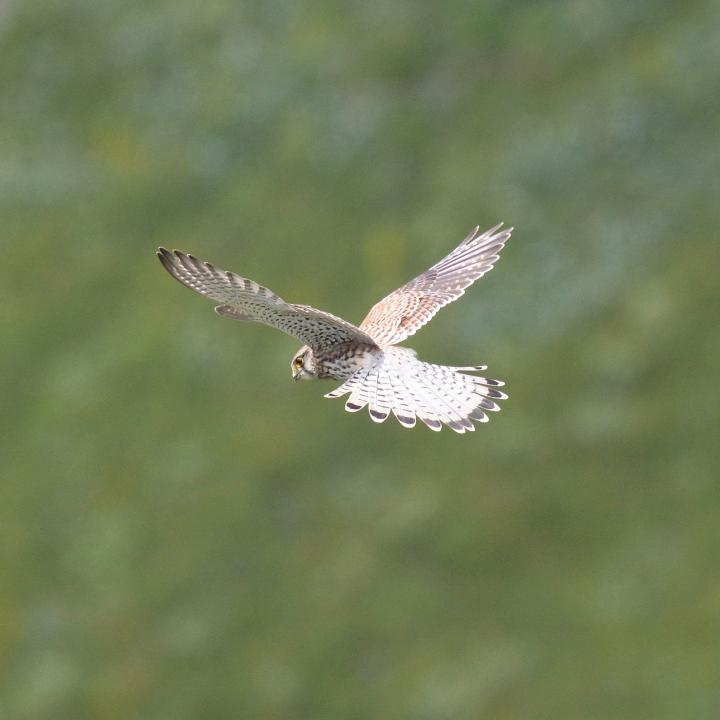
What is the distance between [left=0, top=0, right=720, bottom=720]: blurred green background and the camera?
22.3 metres

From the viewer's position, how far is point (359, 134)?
29125 mm

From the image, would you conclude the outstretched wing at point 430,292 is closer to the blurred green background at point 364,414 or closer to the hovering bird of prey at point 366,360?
the hovering bird of prey at point 366,360

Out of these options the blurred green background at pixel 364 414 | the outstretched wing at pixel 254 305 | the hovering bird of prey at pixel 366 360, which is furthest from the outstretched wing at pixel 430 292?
the blurred green background at pixel 364 414

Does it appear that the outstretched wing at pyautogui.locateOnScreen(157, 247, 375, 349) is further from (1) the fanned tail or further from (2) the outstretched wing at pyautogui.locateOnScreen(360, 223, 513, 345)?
(2) the outstretched wing at pyautogui.locateOnScreen(360, 223, 513, 345)

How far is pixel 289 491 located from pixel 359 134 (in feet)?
24.9

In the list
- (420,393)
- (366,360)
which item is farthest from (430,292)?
(420,393)

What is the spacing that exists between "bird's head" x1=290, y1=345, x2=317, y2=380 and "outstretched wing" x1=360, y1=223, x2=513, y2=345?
0.71 m

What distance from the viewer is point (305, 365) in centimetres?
1088

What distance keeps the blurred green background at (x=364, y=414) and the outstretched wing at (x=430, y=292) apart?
9.48 meters

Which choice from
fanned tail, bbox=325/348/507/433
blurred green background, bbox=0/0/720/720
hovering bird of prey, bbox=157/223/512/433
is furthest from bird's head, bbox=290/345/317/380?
blurred green background, bbox=0/0/720/720

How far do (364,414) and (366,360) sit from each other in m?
13.4

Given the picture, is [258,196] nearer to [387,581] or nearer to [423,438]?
[423,438]

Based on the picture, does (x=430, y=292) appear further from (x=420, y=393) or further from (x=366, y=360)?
(x=420, y=393)

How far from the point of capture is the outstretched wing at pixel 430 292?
11.8m
